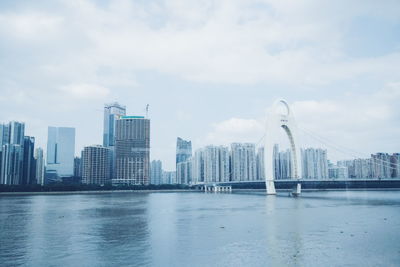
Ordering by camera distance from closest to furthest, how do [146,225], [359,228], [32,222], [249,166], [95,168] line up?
1. [359,228]
2. [146,225]
3. [32,222]
4. [249,166]
5. [95,168]

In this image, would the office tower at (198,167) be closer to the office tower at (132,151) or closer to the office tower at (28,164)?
the office tower at (132,151)

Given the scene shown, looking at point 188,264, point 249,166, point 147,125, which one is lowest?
point 188,264

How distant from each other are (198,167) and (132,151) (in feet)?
90.7

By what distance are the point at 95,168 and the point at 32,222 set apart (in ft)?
378

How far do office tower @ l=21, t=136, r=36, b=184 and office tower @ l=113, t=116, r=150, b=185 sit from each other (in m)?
28.2

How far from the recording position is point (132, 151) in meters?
148

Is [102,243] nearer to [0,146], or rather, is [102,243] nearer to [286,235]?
[286,235]

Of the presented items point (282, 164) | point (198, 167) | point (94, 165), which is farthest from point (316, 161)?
point (94, 165)

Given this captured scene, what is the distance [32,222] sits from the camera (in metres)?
26.5

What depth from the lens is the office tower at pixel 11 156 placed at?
114 metres

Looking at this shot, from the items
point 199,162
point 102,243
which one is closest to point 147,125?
point 199,162

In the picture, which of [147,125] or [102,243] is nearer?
[102,243]

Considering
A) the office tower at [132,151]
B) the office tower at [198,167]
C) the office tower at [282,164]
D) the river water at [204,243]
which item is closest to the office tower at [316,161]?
Result: the office tower at [282,164]

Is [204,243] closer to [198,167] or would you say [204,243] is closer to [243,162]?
[243,162]
